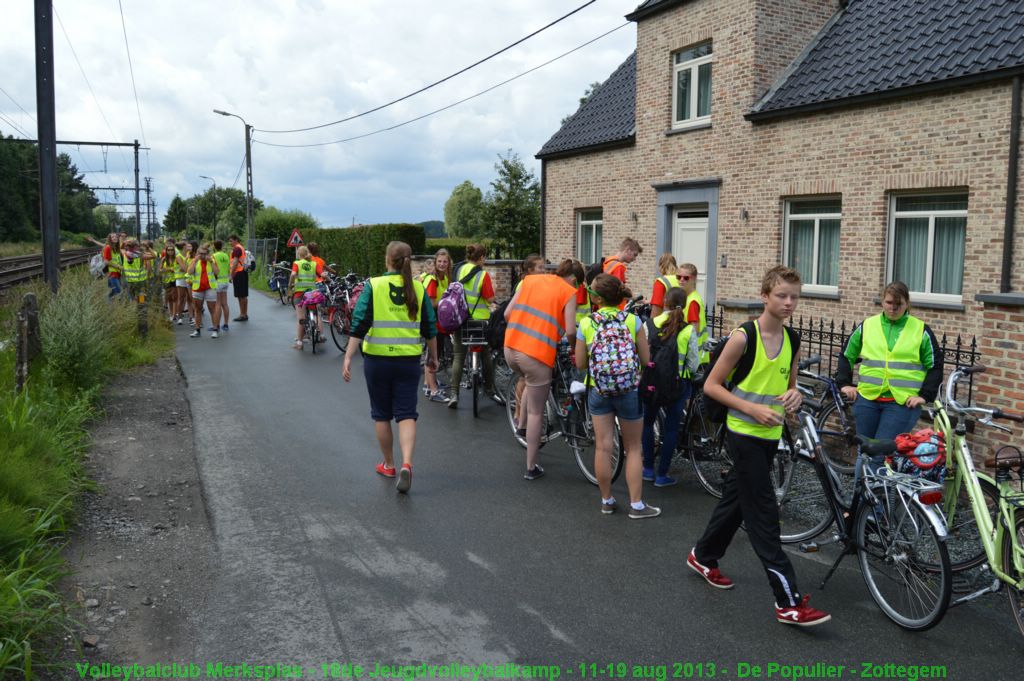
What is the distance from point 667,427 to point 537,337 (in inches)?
49.7

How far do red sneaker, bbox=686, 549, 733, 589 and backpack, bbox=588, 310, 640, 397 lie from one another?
1.32 m

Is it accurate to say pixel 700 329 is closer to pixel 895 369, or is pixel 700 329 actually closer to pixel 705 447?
pixel 705 447

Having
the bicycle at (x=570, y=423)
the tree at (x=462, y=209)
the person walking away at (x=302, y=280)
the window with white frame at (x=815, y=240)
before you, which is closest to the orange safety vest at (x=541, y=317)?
the bicycle at (x=570, y=423)

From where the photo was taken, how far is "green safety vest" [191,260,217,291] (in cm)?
1622

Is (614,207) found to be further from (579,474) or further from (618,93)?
(579,474)

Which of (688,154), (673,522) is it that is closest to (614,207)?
(688,154)

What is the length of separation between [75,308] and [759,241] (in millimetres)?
10598

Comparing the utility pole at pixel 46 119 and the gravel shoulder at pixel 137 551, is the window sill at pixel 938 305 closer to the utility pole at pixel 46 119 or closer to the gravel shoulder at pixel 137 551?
the gravel shoulder at pixel 137 551

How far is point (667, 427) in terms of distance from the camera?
6.87m

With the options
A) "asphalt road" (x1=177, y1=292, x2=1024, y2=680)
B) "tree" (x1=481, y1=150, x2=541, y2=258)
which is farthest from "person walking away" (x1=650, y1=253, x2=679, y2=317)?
"tree" (x1=481, y1=150, x2=541, y2=258)

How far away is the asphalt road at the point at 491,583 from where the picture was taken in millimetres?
4043

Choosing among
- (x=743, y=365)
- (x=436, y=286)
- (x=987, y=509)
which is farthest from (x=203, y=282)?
(x=987, y=509)

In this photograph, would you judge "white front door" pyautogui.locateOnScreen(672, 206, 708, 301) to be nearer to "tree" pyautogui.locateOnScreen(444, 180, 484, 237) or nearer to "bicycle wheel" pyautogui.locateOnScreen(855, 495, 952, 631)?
"bicycle wheel" pyautogui.locateOnScreen(855, 495, 952, 631)

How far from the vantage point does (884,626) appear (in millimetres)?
4348
